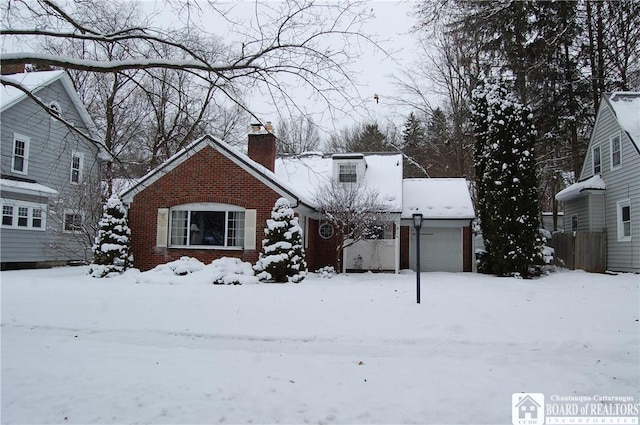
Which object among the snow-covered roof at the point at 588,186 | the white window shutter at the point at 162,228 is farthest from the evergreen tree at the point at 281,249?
the snow-covered roof at the point at 588,186

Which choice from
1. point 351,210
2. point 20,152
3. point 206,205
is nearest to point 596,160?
point 351,210

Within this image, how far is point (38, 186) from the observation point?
1748 centimetres

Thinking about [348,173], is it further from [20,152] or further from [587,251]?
[20,152]

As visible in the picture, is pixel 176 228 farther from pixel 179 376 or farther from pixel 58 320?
pixel 179 376

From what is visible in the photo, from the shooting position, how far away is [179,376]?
200 inches

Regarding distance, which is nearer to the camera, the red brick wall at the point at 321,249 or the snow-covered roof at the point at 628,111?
the snow-covered roof at the point at 628,111

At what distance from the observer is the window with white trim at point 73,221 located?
53.5 ft

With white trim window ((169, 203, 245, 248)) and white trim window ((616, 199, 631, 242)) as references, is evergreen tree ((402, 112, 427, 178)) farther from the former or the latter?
white trim window ((169, 203, 245, 248))

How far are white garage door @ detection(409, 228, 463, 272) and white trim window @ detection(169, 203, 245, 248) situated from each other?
8.12 metres

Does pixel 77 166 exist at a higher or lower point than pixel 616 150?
lower

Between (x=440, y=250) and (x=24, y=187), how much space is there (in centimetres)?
1663

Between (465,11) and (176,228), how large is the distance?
10820 millimetres
